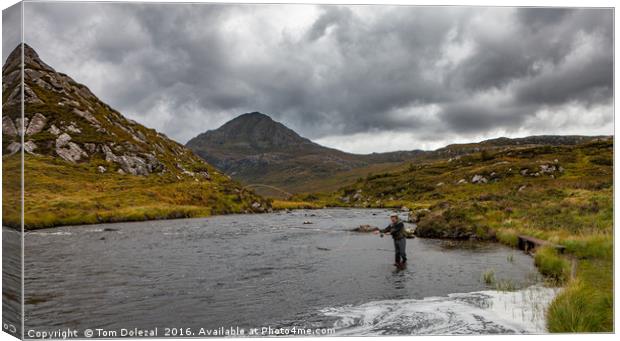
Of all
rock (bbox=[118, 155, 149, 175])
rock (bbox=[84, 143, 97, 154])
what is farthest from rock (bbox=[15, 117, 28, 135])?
rock (bbox=[84, 143, 97, 154])

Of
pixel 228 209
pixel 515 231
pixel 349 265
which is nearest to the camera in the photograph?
pixel 349 265

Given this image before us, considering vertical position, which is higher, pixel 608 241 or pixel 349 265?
pixel 608 241

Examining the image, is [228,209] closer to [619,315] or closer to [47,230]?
[47,230]

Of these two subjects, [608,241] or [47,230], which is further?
[47,230]

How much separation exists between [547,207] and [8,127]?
16.6 meters

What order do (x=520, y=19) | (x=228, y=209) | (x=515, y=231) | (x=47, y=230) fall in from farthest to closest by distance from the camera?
(x=228, y=209) < (x=47, y=230) < (x=515, y=231) < (x=520, y=19)

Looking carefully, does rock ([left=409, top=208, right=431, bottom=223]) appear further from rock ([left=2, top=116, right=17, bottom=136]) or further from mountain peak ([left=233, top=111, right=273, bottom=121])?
rock ([left=2, top=116, right=17, bottom=136])

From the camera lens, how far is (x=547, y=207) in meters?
16.5

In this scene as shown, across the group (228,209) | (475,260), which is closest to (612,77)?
(475,260)

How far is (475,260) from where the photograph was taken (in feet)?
57.1

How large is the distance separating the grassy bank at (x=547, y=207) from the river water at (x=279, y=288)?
3.17 feet

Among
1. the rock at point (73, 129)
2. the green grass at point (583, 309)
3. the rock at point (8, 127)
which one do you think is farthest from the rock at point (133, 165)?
the green grass at point (583, 309)

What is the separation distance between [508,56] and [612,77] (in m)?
2.38

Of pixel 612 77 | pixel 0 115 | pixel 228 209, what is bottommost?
pixel 228 209
